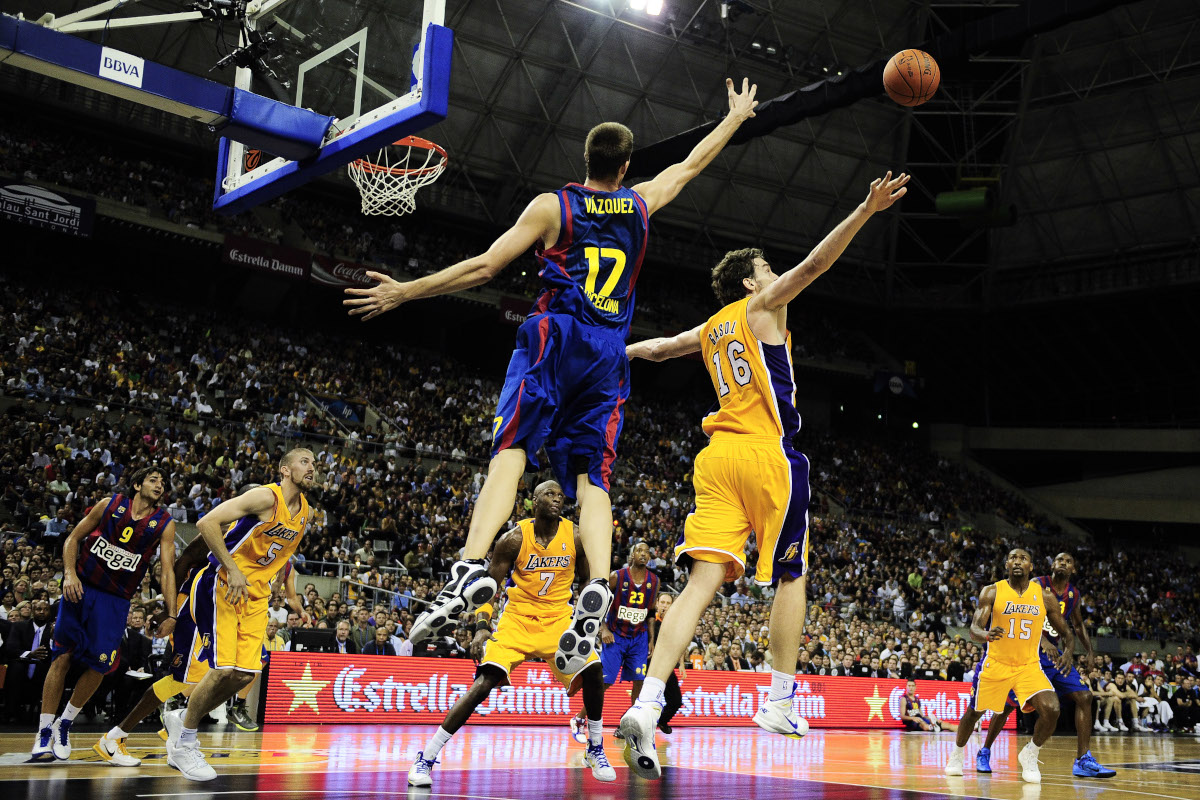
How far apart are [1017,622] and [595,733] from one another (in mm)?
5043

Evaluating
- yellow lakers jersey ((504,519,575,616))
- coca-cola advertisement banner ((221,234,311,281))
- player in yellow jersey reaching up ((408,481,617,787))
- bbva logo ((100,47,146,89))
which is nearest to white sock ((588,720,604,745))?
player in yellow jersey reaching up ((408,481,617,787))

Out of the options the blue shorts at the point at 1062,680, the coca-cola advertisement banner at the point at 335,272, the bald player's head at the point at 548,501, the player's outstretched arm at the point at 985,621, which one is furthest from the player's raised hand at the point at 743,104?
the coca-cola advertisement banner at the point at 335,272

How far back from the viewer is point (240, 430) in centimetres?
2038

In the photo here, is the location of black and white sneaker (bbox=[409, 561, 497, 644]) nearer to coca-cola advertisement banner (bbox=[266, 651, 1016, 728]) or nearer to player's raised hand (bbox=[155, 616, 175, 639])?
player's raised hand (bbox=[155, 616, 175, 639])

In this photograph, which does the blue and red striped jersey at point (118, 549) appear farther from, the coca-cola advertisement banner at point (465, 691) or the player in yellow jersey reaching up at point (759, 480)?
the player in yellow jersey reaching up at point (759, 480)

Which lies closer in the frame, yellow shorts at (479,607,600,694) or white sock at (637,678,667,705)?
white sock at (637,678,667,705)

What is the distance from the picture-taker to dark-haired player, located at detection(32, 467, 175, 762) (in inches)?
305

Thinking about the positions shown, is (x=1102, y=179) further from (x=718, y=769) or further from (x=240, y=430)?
(x=718, y=769)

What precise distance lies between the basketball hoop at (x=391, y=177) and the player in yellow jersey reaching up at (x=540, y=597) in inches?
265

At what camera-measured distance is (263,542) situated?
7.36m

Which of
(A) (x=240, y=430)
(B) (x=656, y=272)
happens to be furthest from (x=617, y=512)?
(B) (x=656, y=272)

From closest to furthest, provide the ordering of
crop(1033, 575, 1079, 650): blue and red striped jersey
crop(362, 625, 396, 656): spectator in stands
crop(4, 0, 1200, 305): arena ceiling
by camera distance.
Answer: crop(1033, 575, 1079, 650): blue and red striped jersey
crop(362, 625, 396, 656): spectator in stands
crop(4, 0, 1200, 305): arena ceiling

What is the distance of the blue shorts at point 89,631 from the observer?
25.6ft

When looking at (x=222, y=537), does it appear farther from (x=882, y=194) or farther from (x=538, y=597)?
(x=882, y=194)
